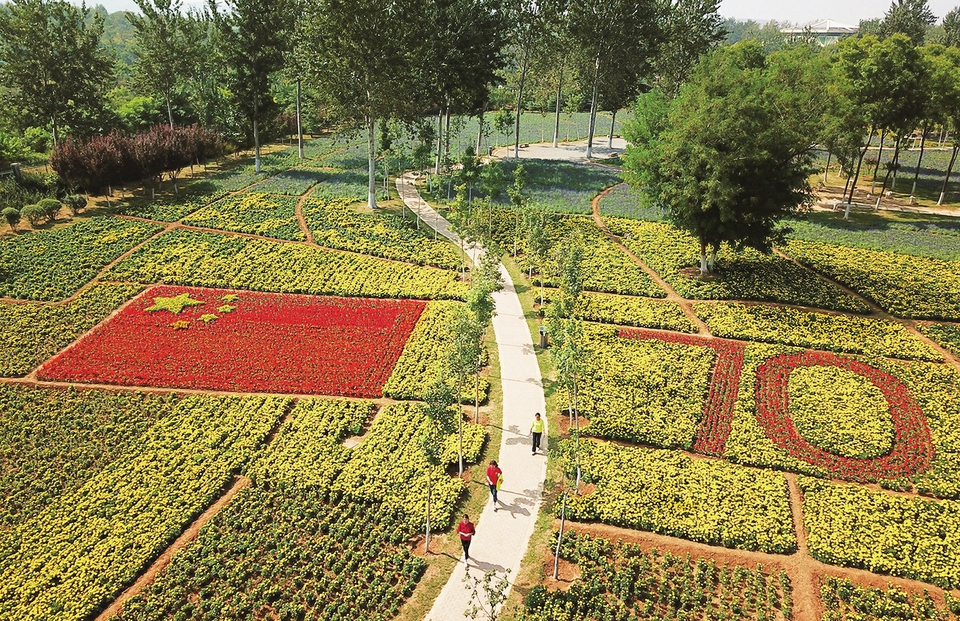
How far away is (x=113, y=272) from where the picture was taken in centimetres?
3456

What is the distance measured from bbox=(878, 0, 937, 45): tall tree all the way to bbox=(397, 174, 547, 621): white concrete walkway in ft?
353

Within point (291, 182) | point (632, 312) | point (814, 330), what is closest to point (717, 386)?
point (632, 312)

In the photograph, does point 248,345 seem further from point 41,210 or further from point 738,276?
point 738,276

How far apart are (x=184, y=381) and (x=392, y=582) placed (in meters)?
13.7

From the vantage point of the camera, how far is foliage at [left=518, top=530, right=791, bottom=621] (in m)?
16.1

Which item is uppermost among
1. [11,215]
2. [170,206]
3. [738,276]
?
[170,206]

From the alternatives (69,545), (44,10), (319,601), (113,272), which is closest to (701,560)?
(319,601)

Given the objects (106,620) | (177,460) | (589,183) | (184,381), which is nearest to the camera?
(106,620)

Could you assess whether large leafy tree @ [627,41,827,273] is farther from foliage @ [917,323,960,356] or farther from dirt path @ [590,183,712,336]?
foliage @ [917,323,960,356]

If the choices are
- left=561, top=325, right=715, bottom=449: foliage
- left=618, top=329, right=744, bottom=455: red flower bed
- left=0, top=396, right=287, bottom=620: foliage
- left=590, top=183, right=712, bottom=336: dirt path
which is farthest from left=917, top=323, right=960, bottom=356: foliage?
left=0, top=396, right=287, bottom=620: foliage

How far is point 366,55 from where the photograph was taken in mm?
42000

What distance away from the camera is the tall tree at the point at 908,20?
4060 inches

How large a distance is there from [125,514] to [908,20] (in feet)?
438

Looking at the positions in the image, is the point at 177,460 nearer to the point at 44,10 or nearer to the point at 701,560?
the point at 701,560
